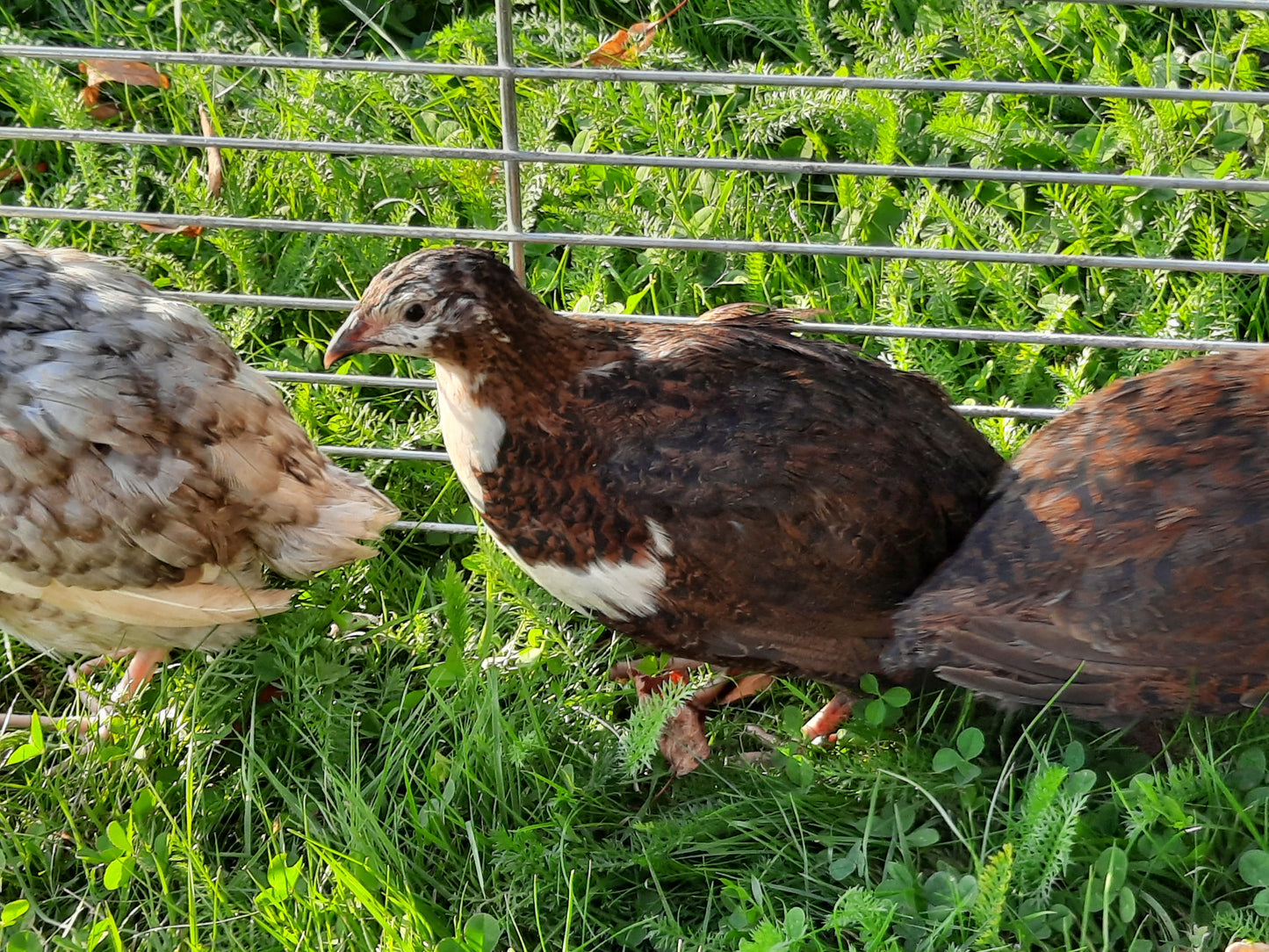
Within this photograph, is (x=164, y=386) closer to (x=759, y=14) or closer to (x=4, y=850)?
(x=4, y=850)

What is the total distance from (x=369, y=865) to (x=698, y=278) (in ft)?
5.86

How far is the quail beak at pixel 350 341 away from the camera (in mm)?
2473

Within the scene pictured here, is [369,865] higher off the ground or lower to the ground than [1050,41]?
lower

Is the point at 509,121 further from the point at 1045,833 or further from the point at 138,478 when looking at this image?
the point at 1045,833

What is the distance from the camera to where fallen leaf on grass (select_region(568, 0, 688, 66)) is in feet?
12.3

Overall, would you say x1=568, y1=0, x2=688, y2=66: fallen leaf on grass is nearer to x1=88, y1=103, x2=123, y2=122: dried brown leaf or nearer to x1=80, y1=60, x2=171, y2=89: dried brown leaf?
x1=80, y1=60, x2=171, y2=89: dried brown leaf

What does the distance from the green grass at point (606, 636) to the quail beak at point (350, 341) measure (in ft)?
2.00

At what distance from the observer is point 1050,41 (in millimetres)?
3857

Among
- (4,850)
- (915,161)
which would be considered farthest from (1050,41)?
(4,850)

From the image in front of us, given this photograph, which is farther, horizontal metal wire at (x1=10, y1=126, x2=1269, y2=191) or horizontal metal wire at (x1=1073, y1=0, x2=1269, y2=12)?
horizontal metal wire at (x1=10, y1=126, x2=1269, y2=191)

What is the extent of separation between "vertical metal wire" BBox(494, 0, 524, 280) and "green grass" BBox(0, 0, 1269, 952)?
1.56 feet

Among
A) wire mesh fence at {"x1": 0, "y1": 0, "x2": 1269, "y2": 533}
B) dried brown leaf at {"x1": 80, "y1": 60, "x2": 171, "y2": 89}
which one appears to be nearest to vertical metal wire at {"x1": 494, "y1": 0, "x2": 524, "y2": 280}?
wire mesh fence at {"x1": 0, "y1": 0, "x2": 1269, "y2": 533}

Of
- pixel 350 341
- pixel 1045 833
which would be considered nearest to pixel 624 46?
pixel 350 341

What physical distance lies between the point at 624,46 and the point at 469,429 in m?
1.76
